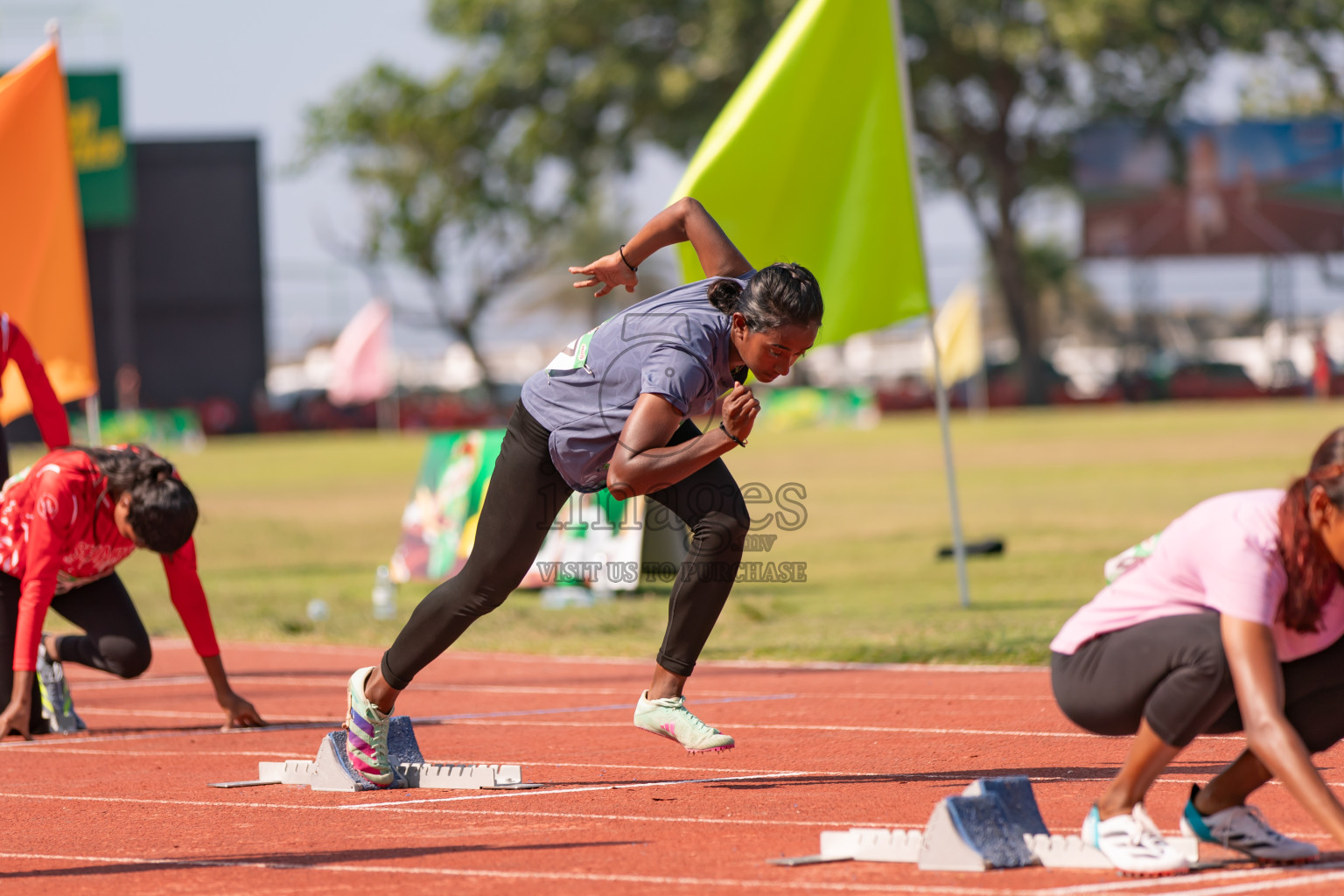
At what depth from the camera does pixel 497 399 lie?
58031mm

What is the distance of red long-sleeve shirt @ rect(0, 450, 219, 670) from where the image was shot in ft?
21.5

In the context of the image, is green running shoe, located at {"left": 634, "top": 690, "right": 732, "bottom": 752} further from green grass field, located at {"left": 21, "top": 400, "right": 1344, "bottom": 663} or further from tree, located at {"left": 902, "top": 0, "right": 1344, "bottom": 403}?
tree, located at {"left": 902, "top": 0, "right": 1344, "bottom": 403}

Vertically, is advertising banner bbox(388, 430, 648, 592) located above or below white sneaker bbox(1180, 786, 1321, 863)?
below


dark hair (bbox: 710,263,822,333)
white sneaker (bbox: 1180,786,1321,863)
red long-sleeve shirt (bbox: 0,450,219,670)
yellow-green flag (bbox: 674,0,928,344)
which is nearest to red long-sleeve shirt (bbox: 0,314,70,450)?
red long-sleeve shirt (bbox: 0,450,219,670)

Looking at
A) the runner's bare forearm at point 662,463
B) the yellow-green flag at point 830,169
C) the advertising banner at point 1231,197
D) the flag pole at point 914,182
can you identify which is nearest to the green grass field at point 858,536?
the flag pole at point 914,182

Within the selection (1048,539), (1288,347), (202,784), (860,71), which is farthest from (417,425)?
(202,784)

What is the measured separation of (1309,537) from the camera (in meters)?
3.95

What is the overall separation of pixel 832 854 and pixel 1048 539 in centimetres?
1191

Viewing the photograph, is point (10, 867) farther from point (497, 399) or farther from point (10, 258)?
point (497, 399)

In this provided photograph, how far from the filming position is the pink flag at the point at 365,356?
51.9 m

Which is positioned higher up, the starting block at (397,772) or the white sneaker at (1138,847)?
the white sneaker at (1138,847)

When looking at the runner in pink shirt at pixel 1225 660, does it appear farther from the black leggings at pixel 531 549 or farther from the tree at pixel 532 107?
the tree at pixel 532 107

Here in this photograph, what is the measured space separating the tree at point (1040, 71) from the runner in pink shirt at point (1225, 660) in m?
40.0

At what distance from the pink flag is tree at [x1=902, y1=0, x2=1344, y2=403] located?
1732 centimetres
